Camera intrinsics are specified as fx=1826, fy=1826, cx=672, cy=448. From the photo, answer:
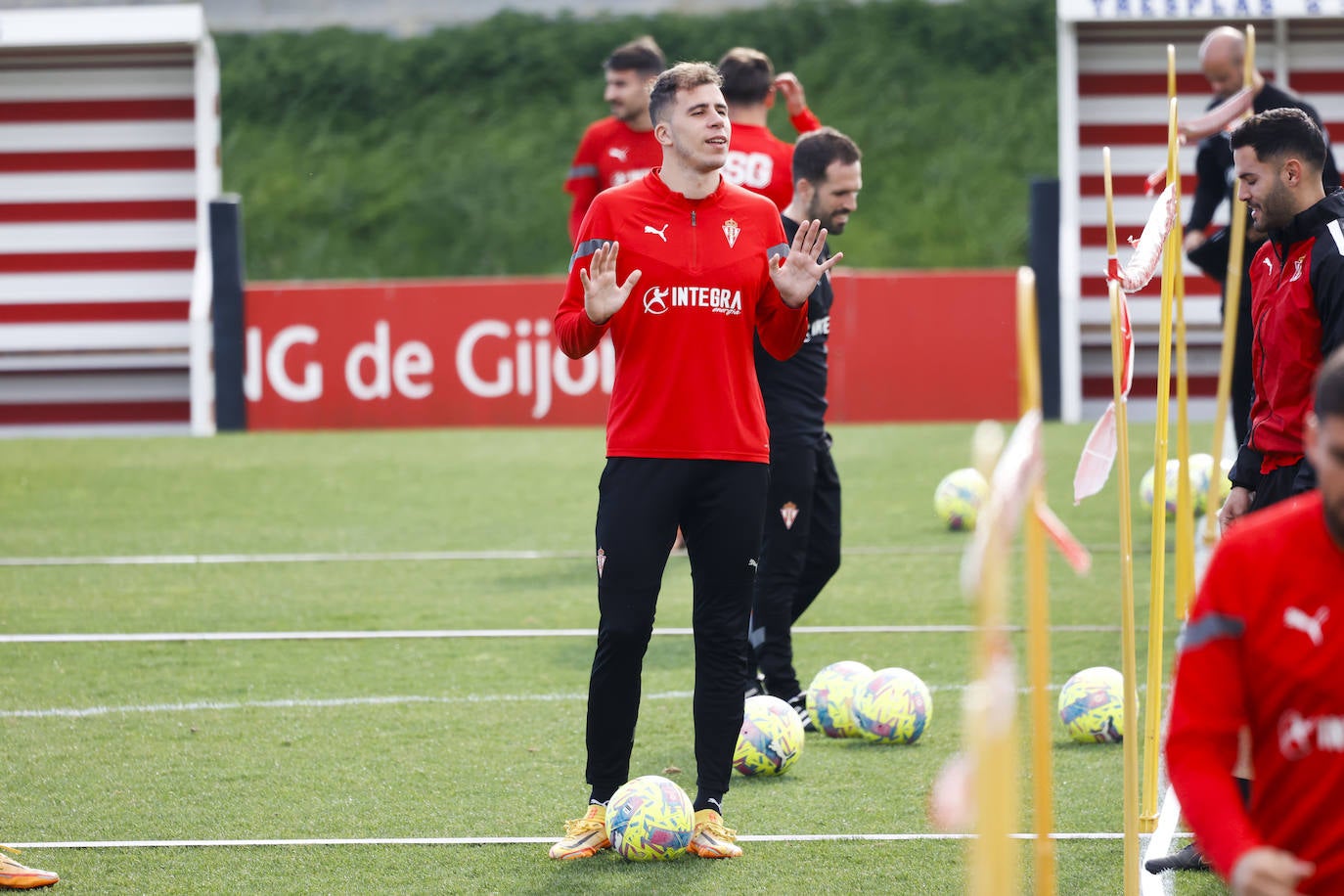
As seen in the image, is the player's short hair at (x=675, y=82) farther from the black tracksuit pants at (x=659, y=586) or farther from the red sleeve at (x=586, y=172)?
the red sleeve at (x=586, y=172)

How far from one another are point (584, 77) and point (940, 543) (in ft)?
75.0

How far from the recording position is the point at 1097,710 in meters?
6.16

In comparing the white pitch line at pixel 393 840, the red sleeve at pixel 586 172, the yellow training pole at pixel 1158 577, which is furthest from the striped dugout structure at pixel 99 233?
the yellow training pole at pixel 1158 577

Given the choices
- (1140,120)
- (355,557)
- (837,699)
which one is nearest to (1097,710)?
(837,699)

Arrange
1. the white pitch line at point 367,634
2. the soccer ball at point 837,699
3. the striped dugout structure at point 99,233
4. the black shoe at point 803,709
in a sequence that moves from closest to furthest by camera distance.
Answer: the soccer ball at point 837,699
the black shoe at point 803,709
the white pitch line at point 367,634
the striped dugout structure at point 99,233

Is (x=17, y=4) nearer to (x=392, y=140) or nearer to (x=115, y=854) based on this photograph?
(x=392, y=140)

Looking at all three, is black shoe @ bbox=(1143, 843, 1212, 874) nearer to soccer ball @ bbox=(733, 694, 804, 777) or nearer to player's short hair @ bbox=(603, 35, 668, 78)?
soccer ball @ bbox=(733, 694, 804, 777)

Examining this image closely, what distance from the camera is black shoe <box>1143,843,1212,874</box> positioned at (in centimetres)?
461

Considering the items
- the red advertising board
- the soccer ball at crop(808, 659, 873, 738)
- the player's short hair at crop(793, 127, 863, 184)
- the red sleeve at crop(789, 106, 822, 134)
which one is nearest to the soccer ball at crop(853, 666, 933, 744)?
the soccer ball at crop(808, 659, 873, 738)

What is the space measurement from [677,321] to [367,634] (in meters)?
4.00

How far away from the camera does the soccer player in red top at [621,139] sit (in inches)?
364

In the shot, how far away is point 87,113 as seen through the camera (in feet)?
67.0

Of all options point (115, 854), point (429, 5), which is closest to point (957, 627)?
point (115, 854)

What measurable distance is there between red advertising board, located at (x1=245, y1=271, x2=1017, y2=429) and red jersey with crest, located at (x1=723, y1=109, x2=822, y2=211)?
8939 mm
